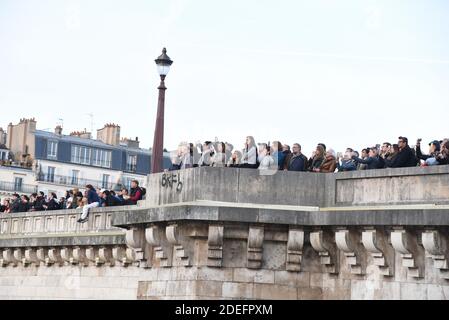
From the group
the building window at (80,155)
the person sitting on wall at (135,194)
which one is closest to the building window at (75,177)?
the building window at (80,155)

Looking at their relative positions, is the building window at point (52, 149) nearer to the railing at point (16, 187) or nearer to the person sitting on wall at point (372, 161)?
the railing at point (16, 187)

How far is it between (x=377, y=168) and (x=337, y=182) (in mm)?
1278

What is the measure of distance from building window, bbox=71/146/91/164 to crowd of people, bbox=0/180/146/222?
60918mm

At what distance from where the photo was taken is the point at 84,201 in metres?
38.6

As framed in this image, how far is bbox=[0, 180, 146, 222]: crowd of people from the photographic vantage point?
36.1 meters

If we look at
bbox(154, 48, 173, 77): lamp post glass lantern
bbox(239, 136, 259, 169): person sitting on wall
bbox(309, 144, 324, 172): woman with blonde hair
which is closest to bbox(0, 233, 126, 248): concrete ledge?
bbox(154, 48, 173, 77): lamp post glass lantern

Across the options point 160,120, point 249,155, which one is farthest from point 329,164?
point 160,120

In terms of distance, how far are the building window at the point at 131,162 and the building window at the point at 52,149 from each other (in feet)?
19.0

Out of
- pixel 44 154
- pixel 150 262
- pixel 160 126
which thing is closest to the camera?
pixel 150 262

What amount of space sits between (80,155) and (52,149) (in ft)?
8.24

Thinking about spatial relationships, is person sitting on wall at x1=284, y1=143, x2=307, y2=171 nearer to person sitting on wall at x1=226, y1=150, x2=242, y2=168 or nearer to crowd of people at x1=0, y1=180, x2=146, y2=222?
person sitting on wall at x1=226, y1=150, x2=242, y2=168

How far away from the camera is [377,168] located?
27.0 m

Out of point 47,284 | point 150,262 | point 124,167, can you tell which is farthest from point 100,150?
point 150,262
